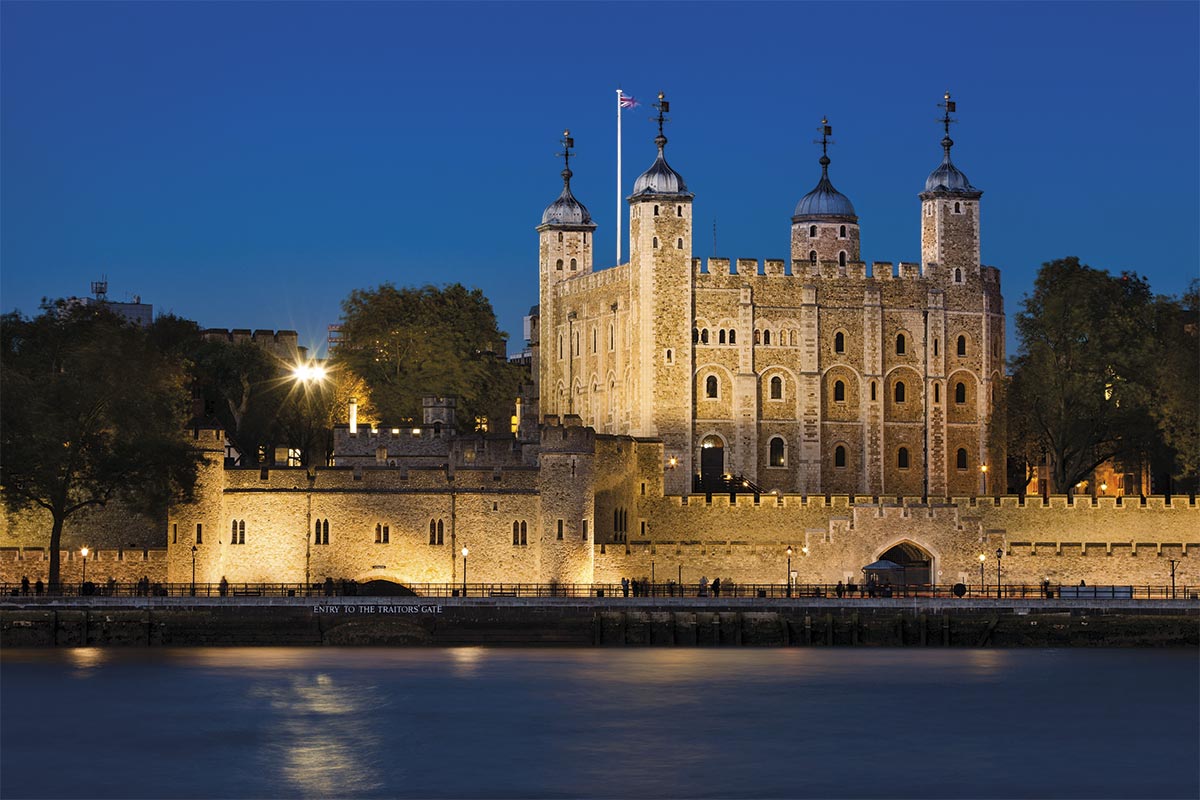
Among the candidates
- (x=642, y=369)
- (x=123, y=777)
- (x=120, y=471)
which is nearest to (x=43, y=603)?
(x=120, y=471)

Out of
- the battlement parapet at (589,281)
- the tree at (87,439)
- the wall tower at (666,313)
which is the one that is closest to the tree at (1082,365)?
the wall tower at (666,313)

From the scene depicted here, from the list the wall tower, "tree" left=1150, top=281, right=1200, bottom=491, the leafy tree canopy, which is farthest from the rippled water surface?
the wall tower

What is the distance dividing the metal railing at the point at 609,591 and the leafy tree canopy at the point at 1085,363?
542 inches

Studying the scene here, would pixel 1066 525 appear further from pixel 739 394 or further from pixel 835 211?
pixel 835 211

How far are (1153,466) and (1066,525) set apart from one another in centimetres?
1425

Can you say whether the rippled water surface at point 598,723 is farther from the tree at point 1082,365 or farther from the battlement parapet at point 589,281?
the battlement parapet at point 589,281

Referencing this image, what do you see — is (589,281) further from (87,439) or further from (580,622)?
(580,622)

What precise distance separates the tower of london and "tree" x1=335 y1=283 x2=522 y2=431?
4.71m

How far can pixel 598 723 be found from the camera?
214 feet

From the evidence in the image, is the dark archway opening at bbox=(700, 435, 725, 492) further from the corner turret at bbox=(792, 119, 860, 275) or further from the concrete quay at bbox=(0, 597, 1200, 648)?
the concrete quay at bbox=(0, 597, 1200, 648)

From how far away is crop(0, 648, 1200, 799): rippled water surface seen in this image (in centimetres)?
5819

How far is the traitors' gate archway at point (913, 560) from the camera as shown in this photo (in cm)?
9031

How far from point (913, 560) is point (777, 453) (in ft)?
51.0

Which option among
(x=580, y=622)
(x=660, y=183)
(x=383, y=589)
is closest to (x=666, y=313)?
(x=660, y=183)
